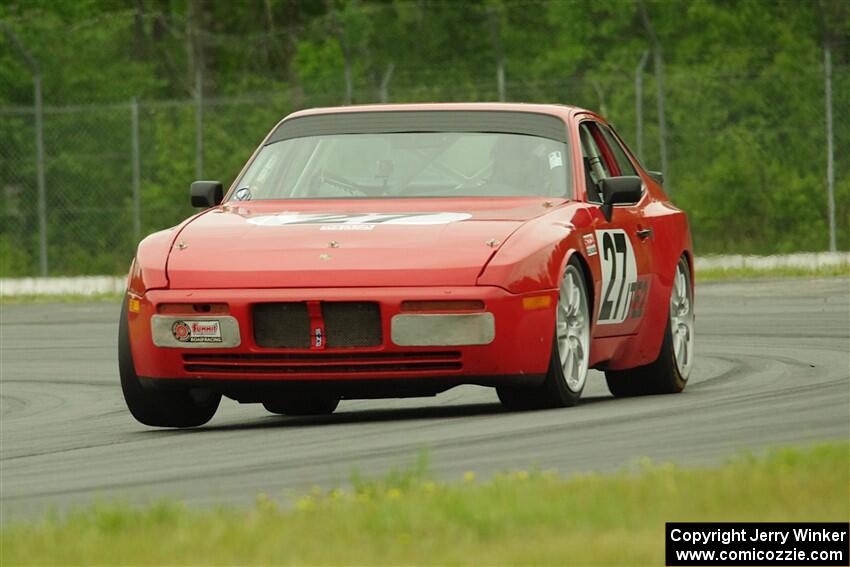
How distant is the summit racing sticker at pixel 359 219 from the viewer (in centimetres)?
1000

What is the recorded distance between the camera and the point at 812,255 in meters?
26.4

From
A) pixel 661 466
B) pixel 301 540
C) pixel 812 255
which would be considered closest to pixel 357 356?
pixel 661 466

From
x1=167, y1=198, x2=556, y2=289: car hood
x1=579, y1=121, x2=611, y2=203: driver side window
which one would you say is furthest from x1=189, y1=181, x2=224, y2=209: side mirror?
x1=579, y1=121, x2=611, y2=203: driver side window

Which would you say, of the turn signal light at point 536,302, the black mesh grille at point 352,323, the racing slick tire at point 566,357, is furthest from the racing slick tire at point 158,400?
the turn signal light at point 536,302

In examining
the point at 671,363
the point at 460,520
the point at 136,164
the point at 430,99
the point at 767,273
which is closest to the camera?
the point at 460,520

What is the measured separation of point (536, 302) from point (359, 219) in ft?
3.34

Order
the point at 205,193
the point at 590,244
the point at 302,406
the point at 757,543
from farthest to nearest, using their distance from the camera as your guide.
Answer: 1. the point at 302,406
2. the point at 205,193
3. the point at 590,244
4. the point at 757,543

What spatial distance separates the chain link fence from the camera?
27.1 meters

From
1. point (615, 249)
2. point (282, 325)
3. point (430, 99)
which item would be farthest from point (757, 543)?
point (430, 99)

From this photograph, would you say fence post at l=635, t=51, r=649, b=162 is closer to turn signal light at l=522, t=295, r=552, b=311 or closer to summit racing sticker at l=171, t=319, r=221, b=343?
turn signal light at l=522, t=295, r=552, b=311

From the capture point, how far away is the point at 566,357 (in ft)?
33.0

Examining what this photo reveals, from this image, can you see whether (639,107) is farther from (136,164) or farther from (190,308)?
(190,308)

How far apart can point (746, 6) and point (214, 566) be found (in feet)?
114

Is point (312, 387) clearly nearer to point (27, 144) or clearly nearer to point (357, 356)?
point (357, 356)
